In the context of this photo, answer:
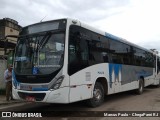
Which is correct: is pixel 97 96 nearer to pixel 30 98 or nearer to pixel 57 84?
pixel 57 84

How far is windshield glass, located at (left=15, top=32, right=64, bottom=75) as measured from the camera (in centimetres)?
832

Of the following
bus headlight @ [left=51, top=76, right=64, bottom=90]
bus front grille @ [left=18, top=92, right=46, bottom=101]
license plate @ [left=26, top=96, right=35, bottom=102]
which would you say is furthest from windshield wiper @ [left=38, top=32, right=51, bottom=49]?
license plate @ [left=26, top=96, right=35, bottom=102]

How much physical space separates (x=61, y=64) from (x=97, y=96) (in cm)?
286

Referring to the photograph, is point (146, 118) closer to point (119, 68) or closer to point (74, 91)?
point (74, 91)

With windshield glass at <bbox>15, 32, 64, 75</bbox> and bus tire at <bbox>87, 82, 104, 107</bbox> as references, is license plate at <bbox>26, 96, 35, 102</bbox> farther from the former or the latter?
bus tire at <bbox>87, 82, 104, 107</bbox>

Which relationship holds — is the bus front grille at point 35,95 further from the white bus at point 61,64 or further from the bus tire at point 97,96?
the bus tire at point 97,96

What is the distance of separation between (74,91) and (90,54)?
194 centimetres

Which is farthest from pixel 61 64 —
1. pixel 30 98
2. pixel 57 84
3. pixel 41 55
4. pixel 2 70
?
pixel 2 70

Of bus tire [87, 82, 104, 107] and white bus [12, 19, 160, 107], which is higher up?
white bus [12, 19, 160, 107]

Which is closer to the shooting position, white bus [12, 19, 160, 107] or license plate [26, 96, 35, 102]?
white bus [12, 19, 160, 107]

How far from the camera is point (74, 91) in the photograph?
8578mm

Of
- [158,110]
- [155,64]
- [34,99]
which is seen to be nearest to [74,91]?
[34,99]

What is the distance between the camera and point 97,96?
10.4 metres

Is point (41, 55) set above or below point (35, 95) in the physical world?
above
